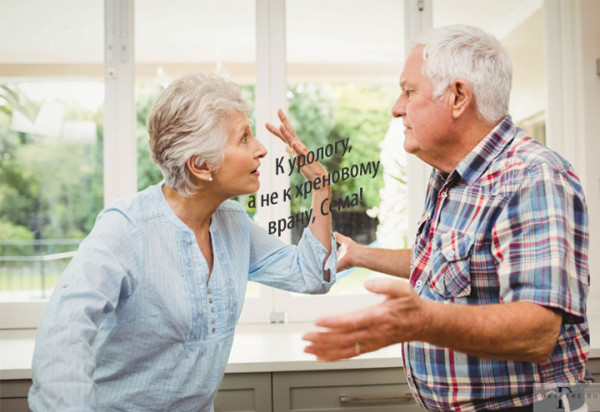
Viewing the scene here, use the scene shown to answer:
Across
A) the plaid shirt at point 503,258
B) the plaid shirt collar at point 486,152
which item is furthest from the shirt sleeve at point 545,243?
the plaid shirt collar at point 486,152

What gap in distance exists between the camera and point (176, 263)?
3.64 feet

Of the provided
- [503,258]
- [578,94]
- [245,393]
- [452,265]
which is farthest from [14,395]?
[578,94]

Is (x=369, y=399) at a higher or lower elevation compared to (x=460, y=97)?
lower

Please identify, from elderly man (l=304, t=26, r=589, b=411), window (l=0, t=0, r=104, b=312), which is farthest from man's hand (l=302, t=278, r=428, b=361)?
window (l=0, t=0, r=104, b=312)

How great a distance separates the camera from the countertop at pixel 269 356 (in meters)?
1.62

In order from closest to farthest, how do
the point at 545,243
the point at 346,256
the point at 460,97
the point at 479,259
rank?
1. the point at 545,243
2. the point at 479,259
3. the point at 460,97
4. the point at 346,256

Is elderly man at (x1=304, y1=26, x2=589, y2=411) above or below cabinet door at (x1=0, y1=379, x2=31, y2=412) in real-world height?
above

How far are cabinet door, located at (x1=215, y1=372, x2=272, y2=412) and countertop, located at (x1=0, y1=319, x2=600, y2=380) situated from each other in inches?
1.3

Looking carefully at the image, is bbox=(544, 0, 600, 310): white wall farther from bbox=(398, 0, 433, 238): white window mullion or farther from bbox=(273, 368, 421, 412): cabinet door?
bbox=(273, 368, 421, 412): cabinet door

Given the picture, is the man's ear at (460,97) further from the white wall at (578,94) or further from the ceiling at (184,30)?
the white wall at (578,94)

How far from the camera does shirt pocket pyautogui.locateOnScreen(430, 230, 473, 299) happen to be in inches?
39.7

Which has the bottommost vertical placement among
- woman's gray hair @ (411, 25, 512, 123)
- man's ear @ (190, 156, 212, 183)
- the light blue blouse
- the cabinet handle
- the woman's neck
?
the cabinet handle

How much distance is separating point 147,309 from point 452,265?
57 cm

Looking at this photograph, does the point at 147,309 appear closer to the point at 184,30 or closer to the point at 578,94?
the point at 184,30
